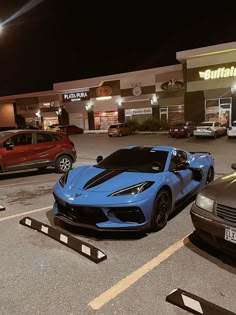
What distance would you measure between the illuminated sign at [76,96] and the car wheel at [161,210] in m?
37.5

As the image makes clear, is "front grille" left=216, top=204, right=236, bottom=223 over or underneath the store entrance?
underneath

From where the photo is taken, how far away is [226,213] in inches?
140

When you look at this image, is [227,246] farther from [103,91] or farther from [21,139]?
[103,91]

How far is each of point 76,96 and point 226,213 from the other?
132ft

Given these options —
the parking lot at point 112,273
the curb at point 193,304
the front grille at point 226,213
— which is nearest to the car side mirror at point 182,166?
the parking lot at point 112,273

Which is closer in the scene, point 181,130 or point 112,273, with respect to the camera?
point 112,273

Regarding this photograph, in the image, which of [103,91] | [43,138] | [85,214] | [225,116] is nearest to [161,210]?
[85,214]

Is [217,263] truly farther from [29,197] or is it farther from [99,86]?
[99,86]

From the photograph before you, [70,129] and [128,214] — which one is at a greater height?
[128,214]

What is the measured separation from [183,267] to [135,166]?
2145 millimetres

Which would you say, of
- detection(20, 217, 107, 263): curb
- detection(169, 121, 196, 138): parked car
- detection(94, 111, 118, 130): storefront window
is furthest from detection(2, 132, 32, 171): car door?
detection(94, 111, 118, 130): storefront window

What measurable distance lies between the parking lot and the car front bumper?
0.28m

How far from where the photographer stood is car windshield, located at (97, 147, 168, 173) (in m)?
5.30

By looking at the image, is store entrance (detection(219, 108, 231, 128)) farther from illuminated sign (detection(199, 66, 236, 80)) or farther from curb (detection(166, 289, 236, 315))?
curb (detection(166, 289, 236, 315))
